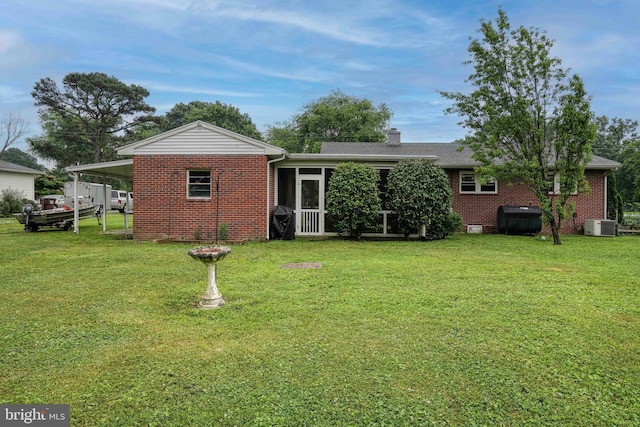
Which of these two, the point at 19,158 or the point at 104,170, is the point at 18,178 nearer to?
the point at 104,170

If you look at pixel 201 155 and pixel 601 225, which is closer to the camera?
pixel 201 155

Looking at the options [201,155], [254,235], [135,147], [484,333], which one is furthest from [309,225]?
[484,333]

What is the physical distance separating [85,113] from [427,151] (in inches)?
1442

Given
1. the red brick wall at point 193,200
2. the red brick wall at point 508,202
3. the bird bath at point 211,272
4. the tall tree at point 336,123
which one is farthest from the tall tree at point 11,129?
the bird bath at point 211,272

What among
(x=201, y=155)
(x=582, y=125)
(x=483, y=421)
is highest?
(x=582, y=125)

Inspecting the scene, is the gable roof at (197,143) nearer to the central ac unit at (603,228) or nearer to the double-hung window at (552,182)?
the double-hung window at (552,182)

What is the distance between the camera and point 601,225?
45.0 ft

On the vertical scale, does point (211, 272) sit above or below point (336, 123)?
below

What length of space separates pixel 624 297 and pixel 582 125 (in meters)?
7.49

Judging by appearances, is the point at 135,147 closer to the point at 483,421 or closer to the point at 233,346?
the point at 233,346

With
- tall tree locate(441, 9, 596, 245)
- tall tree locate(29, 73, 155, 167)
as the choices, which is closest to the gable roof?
tall tree locate(441, 9, 596, 245)

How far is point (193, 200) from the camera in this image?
11.3m

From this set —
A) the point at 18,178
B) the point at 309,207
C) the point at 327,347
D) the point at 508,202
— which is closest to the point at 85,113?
the point at 18,178

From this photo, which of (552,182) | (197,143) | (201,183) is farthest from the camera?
(552,182)
